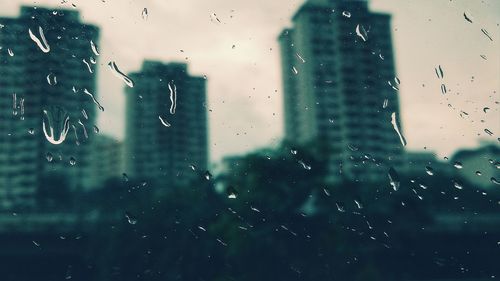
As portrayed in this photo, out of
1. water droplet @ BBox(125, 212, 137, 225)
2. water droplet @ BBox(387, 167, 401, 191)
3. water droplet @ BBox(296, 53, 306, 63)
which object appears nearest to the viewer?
water droplet @ BBox(125, 212, 137, 225)

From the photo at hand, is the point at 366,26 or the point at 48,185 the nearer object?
the point at 48,185

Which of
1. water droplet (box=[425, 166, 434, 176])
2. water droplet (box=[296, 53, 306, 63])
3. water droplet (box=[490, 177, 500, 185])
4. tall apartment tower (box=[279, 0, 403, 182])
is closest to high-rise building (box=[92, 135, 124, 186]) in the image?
tall apartment tower (box=[279, 0, 403, 182])

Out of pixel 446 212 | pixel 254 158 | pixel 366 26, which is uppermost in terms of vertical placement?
pixel 366 26

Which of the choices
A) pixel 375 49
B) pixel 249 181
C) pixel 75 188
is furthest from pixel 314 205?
pixel 75 188

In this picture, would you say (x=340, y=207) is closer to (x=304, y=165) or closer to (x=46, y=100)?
(x=304, y=165)

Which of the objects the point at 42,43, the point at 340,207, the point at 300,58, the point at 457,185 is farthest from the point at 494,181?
the point at 42,43

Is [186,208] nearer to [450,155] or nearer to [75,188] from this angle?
[75,188]

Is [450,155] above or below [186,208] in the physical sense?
above

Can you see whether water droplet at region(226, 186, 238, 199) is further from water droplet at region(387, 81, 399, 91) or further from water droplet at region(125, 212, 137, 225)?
water droplet at region(387, 81, 399, 91)
